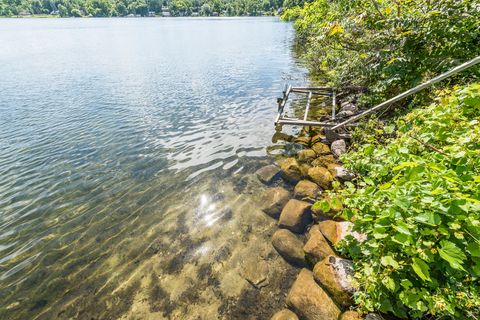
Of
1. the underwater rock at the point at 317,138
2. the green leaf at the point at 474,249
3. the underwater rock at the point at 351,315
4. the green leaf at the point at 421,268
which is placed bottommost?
the underwater rock at the point at 317,138

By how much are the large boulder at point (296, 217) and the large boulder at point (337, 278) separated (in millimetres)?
1663

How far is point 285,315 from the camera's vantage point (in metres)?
4.40

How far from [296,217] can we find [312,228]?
1.80ft

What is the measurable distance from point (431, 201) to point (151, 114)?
1428 centimetres

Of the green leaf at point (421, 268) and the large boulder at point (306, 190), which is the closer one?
the green leaf at point (421, 268)

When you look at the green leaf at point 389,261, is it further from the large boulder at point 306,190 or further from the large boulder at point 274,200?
the large boulder at point 274,200

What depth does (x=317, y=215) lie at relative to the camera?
6133 millimetres

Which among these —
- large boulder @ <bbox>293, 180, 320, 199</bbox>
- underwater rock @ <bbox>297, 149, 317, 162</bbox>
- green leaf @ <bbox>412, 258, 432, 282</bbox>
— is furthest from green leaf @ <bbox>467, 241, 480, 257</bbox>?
underwater rock @ <bbox>297, 149, 317, 162</bbox>

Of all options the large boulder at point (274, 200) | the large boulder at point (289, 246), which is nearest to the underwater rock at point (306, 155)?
the large boulder at point (274, 200)

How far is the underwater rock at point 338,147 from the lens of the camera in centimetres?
809

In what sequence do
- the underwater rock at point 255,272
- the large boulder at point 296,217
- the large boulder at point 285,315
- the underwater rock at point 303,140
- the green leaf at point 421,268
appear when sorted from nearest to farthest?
1. the green leaf at point 421,268
2. the large boulder at point 285,315
3. the underwater rock at point 255,272
4. the large boulder at point 296,217
5. the underwater rock at point 303,140

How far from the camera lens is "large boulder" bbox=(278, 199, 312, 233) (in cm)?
624

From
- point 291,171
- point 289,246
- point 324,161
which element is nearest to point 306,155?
point 324,161

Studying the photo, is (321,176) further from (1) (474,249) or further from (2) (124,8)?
(2) (124,8)
